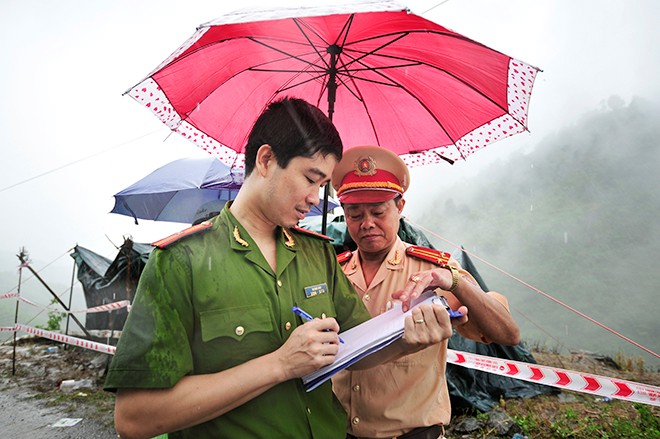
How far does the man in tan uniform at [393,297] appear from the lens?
1840 millimetres

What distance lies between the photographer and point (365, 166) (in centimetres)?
227

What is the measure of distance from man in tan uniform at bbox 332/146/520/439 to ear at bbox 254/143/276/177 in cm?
71

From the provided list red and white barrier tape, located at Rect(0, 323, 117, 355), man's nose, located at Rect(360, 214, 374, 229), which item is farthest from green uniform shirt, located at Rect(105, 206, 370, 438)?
red and white barrier tape, located at Rect(0, 323, 117, 355)

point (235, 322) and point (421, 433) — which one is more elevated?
point (235, 322)

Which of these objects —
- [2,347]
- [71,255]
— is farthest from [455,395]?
[2,347]

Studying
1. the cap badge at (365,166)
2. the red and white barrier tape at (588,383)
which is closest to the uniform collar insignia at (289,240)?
the cap badge at (365,166)

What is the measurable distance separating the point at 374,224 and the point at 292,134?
92cm

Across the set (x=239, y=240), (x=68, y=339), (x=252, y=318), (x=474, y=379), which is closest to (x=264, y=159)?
(x=239, y=240)

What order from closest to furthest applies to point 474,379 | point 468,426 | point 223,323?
point 223,323, point 468,426, point 474,379

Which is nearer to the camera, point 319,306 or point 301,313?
point 301,313

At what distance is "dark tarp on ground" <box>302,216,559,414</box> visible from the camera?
508 centimetres

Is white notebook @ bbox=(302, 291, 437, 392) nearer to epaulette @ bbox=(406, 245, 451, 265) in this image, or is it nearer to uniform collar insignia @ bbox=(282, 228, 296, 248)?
uniform collar insignia @ bbox=(282, 228, 296, 248)

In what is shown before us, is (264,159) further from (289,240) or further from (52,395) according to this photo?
(52,395)

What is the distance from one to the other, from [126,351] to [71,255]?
10.9m
